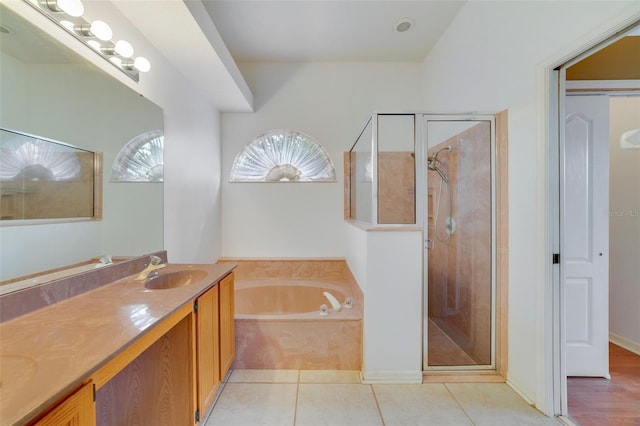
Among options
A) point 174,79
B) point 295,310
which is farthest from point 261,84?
point 295,310

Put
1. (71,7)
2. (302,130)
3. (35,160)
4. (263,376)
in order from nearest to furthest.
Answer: (35,160)
(71,7)
(263,376)
(302,130)

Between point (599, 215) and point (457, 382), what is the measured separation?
1596 millimetres

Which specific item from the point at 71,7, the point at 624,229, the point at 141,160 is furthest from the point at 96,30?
the point at 624,229

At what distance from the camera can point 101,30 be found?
52.9 inches

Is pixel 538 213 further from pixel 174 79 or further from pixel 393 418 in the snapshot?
pixel 174 79

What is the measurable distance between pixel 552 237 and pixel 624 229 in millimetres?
1447

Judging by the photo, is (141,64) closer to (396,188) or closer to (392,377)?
(396,188)

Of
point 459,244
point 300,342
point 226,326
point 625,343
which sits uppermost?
point 459,244

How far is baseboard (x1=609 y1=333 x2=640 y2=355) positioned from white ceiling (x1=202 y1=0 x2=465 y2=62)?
3256 mm

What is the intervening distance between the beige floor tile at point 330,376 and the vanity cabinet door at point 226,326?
1.89 ft

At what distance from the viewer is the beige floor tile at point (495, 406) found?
1.55m

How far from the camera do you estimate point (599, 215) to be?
1.86 metres

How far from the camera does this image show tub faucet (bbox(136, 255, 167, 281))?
155 centimetres

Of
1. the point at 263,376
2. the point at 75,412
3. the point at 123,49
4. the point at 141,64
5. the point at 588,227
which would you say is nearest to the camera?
the point at 75,412
